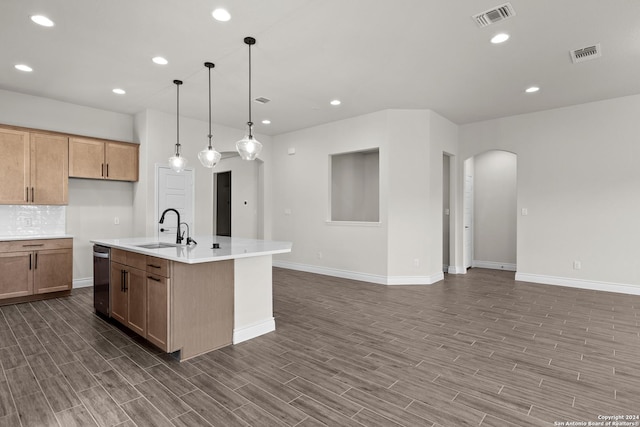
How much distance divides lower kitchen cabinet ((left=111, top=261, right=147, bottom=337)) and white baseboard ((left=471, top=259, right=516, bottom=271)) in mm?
6652

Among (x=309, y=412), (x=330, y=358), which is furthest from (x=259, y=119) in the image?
(x=309, y=412)

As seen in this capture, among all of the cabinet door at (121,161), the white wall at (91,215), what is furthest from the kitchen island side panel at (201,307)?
the white wall at (91,215)

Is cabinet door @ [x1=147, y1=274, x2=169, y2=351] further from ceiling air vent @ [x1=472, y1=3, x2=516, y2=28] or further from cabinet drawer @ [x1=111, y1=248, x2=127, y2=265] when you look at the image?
ceiling air vent @ [x1=472, y1=3, x2=516, y2=28]

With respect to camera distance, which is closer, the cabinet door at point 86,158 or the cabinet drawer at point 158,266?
the cabinet drawer at point 158,266

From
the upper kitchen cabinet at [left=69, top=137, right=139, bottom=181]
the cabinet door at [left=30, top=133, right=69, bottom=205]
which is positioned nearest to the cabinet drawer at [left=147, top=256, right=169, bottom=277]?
the cabinet door at [left=30, top=133, right=69, bottom=205]

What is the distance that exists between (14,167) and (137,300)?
3101 mm

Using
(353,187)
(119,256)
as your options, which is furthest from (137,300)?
(353,187)

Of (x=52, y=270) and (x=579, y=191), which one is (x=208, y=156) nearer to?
(x=52, y=270)

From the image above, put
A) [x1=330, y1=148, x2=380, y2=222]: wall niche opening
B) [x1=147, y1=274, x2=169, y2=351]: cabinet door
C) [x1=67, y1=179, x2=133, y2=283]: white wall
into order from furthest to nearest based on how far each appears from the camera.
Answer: [x1=330, y1=148, x2=380, y2=222]: wall niche opening < [x1=67, y1=179, x2=133, y2=283]: white wall < [x1=147, y1=274, x2=169, y2=351]: cabinet door

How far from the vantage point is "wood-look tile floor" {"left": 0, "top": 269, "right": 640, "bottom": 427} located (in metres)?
2.01

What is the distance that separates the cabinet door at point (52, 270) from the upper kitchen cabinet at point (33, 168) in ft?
2.43

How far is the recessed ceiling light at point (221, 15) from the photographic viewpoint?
9.20 ft

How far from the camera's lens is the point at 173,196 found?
19.0ft

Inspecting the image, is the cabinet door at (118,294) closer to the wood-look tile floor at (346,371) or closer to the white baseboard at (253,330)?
the wood-look tile floor at (346,371)
